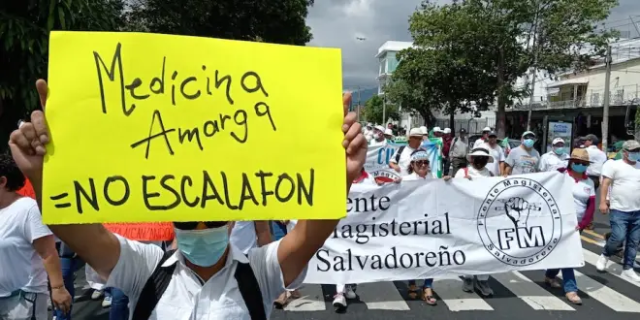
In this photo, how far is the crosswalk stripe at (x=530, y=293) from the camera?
231 inches

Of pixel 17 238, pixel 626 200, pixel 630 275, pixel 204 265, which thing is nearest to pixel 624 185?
pixel 626 200

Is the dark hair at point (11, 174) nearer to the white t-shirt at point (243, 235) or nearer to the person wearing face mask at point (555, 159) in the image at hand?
the white t-shirt at point (243, 235)

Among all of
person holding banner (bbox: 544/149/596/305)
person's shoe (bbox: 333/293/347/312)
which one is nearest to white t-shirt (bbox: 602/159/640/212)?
person holding banner (bbox: 544/149/596/305)

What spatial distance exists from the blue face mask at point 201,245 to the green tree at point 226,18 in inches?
558

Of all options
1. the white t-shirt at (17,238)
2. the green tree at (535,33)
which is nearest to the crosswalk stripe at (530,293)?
the white t-shirt at (17,238)

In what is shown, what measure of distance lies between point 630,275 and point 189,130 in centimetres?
700

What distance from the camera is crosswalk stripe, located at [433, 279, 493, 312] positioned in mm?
5797

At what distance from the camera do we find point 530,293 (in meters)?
6.30

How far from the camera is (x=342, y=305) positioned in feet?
18.4

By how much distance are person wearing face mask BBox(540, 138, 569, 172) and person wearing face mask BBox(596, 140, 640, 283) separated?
4.25 feet

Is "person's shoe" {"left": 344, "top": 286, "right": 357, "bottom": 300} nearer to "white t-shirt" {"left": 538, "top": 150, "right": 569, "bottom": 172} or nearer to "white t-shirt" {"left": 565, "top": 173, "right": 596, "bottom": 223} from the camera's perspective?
"white t-shirt" {"left": 565, "top": 173, "right": 596, "bottom": 223}

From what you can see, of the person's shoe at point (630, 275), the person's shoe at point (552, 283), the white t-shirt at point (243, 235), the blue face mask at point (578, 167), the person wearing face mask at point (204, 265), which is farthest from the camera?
the person's shoe at point (630, 275)

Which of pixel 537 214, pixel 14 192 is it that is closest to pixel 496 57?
pixel 537 214

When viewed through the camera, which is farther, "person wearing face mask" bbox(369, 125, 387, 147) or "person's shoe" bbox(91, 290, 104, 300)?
"person wearing face mask" bbox(369, 125, 387, 147)
